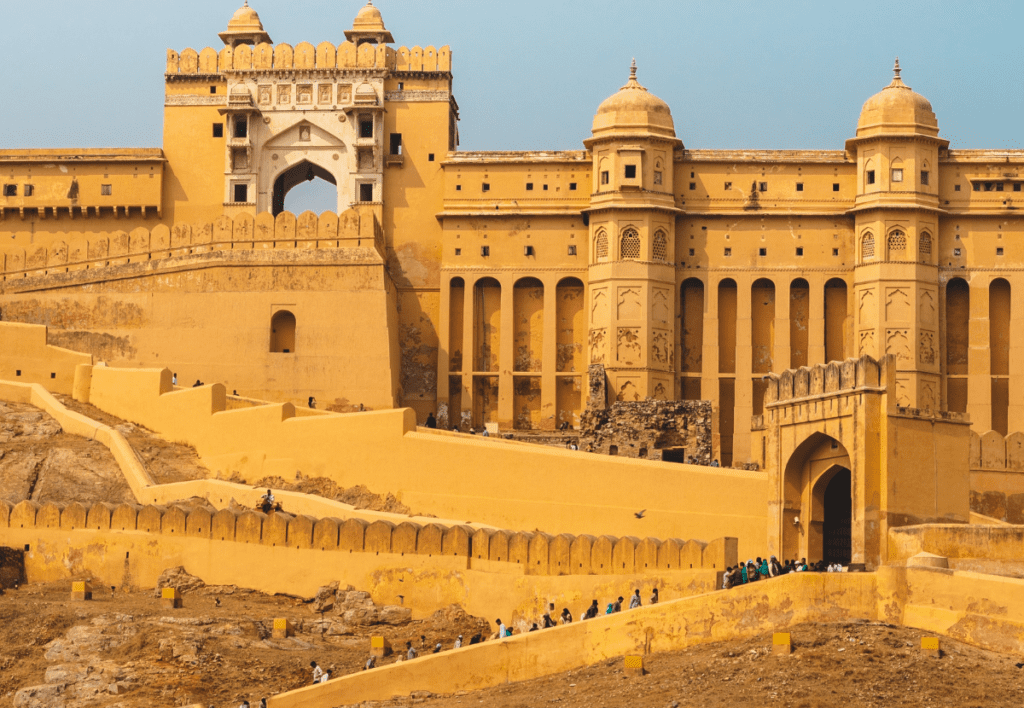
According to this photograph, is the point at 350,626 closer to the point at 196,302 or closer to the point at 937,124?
the point at 196,302

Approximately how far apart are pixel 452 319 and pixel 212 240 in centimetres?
680

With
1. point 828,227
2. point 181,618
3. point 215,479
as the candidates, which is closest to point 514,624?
point 181,618

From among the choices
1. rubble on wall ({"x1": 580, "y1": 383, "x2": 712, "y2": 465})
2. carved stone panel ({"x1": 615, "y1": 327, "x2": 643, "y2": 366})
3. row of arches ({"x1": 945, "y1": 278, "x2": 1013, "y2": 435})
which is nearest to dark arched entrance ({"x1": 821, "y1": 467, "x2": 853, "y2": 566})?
rubble on wall ({"x1": 580, "y1": 383, "x2": 712, "y2": 465})

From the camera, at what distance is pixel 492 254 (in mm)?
53312

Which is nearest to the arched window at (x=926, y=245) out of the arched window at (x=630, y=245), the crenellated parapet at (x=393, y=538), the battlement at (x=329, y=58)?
the arched window at (x=630, y=245)

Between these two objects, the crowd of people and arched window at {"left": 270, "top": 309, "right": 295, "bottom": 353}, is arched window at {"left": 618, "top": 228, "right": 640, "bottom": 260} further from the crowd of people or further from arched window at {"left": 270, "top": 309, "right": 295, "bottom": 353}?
the crowd of people

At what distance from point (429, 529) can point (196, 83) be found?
23911mm

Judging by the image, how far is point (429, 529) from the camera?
3553 centimetres

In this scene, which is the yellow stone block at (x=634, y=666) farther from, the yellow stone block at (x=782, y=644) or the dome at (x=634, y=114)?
the dome at (x=634, y=114)

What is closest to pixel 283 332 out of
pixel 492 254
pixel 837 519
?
pixel 492 254

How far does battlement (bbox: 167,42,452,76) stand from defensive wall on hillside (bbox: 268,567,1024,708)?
27701 mm

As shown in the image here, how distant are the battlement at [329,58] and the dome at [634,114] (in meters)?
5.11

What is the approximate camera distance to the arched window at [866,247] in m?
52.0

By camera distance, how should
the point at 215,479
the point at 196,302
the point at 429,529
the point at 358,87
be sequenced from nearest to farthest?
Result: 1. the point at 429,529
2. the point at 215,479
3. the point at 196,302
4. the point at 358,87
